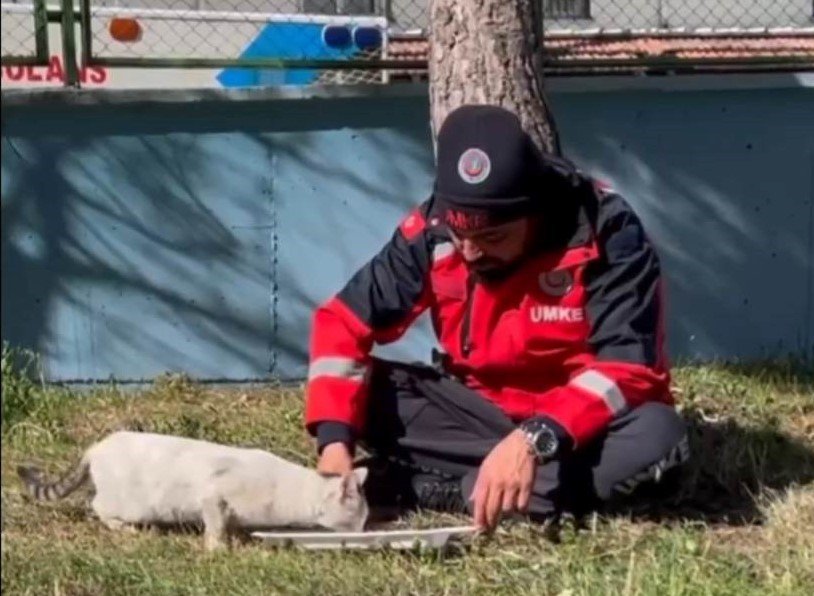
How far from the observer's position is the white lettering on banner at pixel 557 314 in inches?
161

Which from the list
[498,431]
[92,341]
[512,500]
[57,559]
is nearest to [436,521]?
[498,431]

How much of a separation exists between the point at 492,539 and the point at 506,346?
48 centimetres

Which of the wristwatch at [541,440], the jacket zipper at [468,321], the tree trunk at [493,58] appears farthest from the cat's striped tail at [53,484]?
the tree trunk at [493,58]

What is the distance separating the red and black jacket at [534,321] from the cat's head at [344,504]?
0.19 metres

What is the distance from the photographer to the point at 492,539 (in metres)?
4.02

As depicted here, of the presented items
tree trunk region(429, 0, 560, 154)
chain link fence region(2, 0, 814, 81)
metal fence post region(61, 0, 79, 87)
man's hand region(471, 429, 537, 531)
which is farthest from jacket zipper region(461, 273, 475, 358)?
metal fence post region(61, 0, 79, 87)

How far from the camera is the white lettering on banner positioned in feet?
13.5

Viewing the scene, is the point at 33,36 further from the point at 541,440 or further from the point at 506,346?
the point at 541,440

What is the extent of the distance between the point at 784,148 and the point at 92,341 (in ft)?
8.45

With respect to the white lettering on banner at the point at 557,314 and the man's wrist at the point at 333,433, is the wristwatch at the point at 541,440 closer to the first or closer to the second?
the white lettering on banner at the point at 557,314

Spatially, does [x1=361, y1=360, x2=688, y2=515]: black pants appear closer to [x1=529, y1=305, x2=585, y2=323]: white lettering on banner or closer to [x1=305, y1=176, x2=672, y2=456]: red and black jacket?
[x1=305, y1=176, x2=672, y2=456]: red and black jacket

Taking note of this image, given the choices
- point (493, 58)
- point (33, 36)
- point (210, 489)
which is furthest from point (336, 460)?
point (33, 36)

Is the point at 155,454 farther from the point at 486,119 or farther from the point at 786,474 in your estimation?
the point at 786,474

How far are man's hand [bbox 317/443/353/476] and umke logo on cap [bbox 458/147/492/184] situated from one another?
29.4 inches
